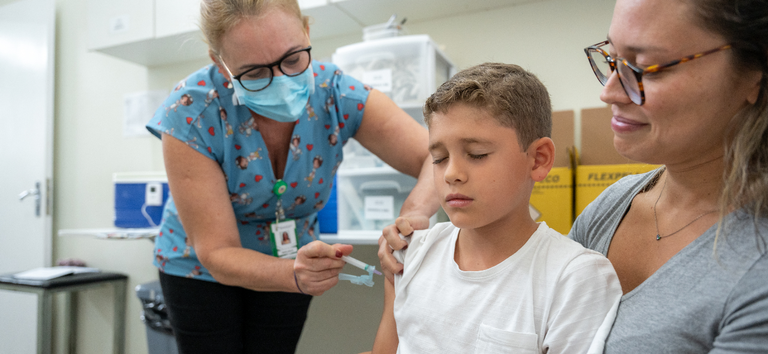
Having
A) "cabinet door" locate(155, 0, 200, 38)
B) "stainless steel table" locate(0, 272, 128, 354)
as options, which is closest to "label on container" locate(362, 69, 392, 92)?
"cabinet door" locate(155, 0, 200, 38)

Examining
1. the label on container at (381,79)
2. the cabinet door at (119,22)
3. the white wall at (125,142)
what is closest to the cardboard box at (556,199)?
the white wall at (125,142)

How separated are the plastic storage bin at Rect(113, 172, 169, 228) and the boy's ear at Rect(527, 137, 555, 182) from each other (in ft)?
7.65

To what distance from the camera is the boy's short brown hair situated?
731mm

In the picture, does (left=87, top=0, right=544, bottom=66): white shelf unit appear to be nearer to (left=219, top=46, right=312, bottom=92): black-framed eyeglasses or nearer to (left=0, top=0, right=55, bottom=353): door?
(left=0, top=0, right=55, bottom=353): door

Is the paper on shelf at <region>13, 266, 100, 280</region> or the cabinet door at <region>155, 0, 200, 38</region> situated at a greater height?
the cabinet door at <region>155, 0, 200, 38</region>

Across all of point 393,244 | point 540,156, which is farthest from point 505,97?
point 393,244

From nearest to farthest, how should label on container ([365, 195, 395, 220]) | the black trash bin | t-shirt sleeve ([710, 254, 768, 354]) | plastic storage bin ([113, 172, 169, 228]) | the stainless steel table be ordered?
t-shirt sleeve ([710, 254, 768, 354])
label on container ([365, 195, 395, 220])
the black trash bin
the stainless steel table
plastic storage bin ([113, 172, 169, 228])

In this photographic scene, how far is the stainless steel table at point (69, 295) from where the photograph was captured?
2.39m

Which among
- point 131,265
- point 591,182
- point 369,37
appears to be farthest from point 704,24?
point 131,265

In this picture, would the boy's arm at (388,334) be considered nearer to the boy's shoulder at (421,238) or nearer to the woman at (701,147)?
the boy's shoulder at (421,238)

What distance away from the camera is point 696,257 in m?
0.60

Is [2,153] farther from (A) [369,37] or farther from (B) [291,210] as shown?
(B) [291,210]

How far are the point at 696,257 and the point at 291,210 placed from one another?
927 mm

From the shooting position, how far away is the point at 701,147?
62 cm
